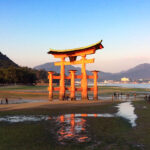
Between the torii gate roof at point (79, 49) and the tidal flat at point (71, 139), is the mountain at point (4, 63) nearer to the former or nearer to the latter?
the torii gate roof at point (79, 49)

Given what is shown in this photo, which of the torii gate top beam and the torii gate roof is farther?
the torii gate top beam

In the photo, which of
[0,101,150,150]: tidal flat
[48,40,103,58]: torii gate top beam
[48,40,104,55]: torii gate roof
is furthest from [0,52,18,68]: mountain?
[0,101,150,150]: tidal flat

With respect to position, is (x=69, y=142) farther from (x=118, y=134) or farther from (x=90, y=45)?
(x=90, y=45)

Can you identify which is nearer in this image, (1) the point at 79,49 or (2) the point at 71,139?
(2) the point at 71,139

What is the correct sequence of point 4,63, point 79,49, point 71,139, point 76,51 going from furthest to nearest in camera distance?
point 4,63 → point 76,51 → point 79,49 → point 71,139

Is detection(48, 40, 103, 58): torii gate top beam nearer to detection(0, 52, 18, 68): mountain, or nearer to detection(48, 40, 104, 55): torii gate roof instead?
detection(48, 40, 104, 55): torii gate roof

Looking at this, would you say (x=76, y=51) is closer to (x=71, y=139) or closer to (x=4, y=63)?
(x=71, y=139)

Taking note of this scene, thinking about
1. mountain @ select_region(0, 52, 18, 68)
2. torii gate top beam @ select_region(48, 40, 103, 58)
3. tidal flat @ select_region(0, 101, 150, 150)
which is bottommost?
tidal flat @ select_region(0, 101, 150, 150)

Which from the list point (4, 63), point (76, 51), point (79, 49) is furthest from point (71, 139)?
point (4, 63)

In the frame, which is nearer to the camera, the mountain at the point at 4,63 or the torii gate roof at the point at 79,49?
the torii gate roof at the point at 79,49

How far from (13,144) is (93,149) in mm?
3563

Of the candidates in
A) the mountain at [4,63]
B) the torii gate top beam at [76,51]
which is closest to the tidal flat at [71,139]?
the torii gate top beam at [76,51]

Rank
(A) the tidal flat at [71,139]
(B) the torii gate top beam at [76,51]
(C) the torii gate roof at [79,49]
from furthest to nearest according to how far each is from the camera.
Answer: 1. (B) the torii gate top beam at [76,51]
2. (C) the torii gate roof at [79,49]
3. (A) the tidal flat at [71,139]

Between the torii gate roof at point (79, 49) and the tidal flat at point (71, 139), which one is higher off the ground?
the torii gate roof at point (79, 49)
